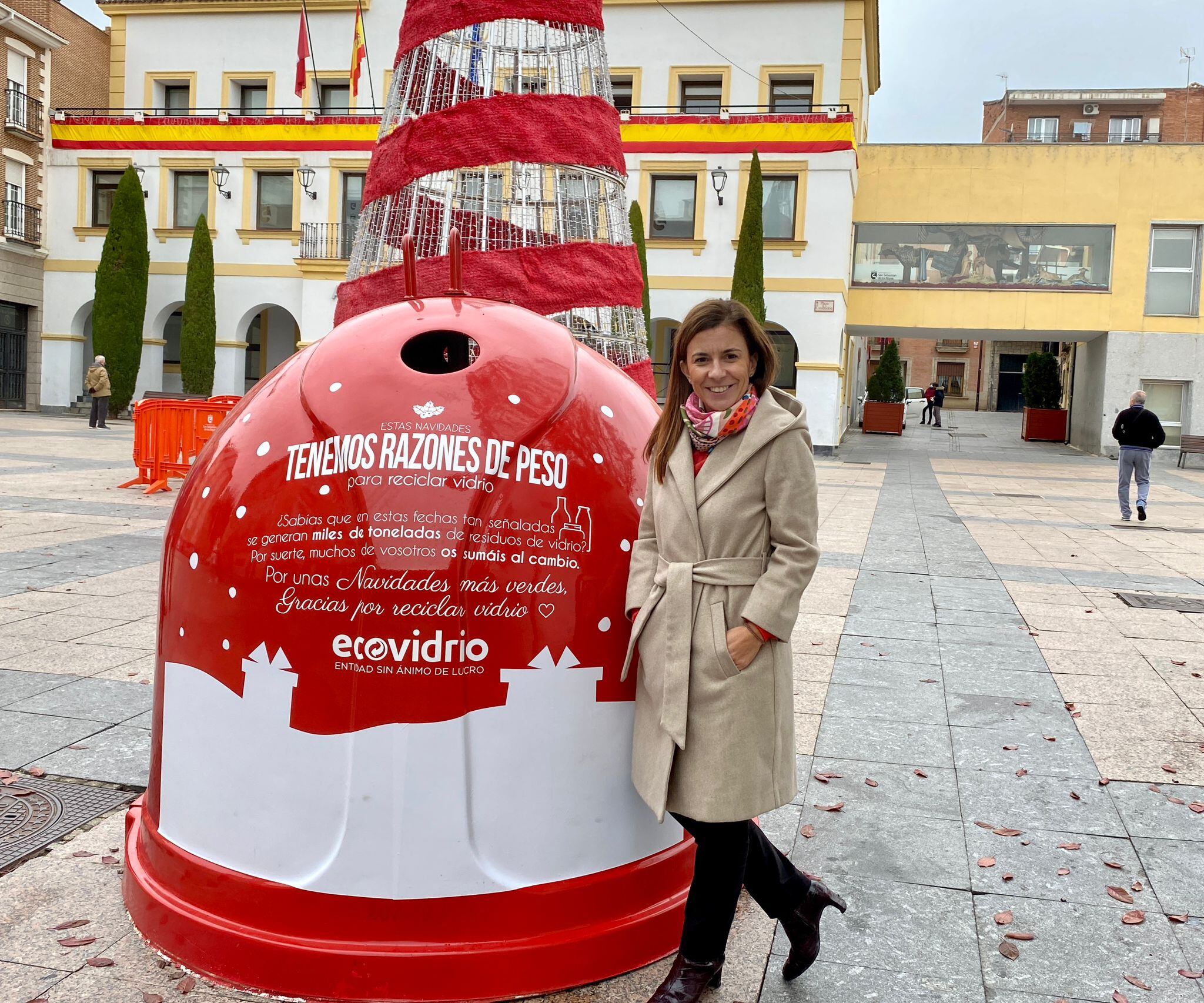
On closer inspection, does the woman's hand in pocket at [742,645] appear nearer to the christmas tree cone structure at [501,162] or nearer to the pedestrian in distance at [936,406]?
the christmas tree cone structure at [501,162]

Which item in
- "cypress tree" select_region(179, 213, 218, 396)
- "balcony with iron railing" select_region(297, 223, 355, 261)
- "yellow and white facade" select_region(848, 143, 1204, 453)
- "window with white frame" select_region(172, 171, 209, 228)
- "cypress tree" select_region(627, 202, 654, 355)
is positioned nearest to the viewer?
"cypress tree" select_region(627, 202, 654, 355)

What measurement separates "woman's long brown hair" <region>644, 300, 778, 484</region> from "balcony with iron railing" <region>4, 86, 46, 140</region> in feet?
107

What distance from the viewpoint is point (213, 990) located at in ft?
8.87

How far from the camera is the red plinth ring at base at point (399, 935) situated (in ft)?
8.57

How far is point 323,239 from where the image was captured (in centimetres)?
2888

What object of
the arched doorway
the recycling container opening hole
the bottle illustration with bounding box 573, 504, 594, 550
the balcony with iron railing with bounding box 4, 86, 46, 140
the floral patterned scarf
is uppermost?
the balcony with iron railing with bounding box 4, 86, 46, 140

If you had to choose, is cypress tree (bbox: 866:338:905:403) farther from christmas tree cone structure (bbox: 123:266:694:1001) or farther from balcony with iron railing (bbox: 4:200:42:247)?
christmas tree cone structure (bbox: 123:266:694:1001)

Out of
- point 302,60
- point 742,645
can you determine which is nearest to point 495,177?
point 742,645

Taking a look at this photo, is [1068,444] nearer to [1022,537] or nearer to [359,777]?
[1022,537]

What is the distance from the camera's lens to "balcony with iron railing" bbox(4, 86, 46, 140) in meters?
29.3

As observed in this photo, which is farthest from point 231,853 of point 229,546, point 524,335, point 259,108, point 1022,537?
point 259,108

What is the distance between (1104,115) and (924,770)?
234ft

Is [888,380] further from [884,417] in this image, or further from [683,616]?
[683,616]

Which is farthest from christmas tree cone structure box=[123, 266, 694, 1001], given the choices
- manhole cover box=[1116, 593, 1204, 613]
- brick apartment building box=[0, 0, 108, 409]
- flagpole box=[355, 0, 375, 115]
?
brick apartment building box=[0, 0, 108, 409]
